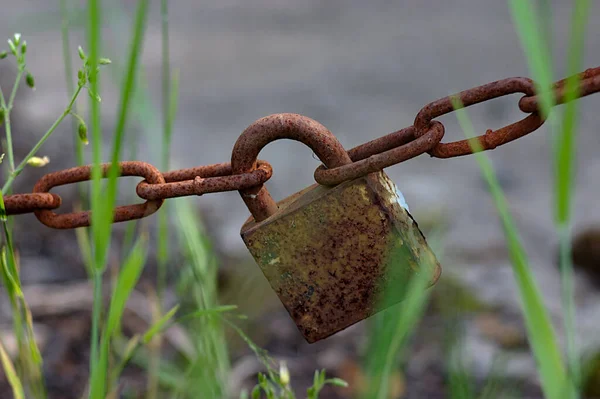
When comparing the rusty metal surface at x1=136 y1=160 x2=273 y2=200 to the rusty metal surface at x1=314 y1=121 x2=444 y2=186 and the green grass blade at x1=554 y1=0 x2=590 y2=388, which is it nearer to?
the rusty metal surface at x1=314 y1=121 x2=444 y2=186

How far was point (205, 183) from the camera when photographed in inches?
27.4

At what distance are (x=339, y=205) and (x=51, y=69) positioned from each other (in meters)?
A: 3.71

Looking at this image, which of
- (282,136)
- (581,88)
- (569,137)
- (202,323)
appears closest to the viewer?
(569,137)

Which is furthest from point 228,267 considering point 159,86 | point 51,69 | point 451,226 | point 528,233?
point 51,69

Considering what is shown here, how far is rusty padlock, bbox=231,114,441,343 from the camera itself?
2.43 ft

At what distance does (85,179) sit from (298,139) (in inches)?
8.9

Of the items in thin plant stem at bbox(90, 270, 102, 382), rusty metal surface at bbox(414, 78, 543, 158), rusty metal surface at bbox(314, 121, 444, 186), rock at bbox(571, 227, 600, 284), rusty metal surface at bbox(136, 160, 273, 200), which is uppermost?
rock at bbox(571, 227, 600, 284)

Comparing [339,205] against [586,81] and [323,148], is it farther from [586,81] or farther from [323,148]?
[586,81]

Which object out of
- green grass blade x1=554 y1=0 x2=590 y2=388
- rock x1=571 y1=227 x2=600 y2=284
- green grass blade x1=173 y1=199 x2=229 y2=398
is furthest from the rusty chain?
rock x1=571 y1=227 x2=600 y2=284

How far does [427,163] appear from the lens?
3279 mm

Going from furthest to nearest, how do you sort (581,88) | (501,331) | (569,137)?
(501,331) → (581,88) → (569,137)

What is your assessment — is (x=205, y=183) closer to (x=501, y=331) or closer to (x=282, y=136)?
(x=282, y=136)

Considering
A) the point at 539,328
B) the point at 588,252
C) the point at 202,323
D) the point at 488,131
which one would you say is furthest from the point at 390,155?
the point at 588,252

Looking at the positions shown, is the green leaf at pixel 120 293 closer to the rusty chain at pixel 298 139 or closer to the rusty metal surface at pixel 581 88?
the rusty chain at pixel 298 139
